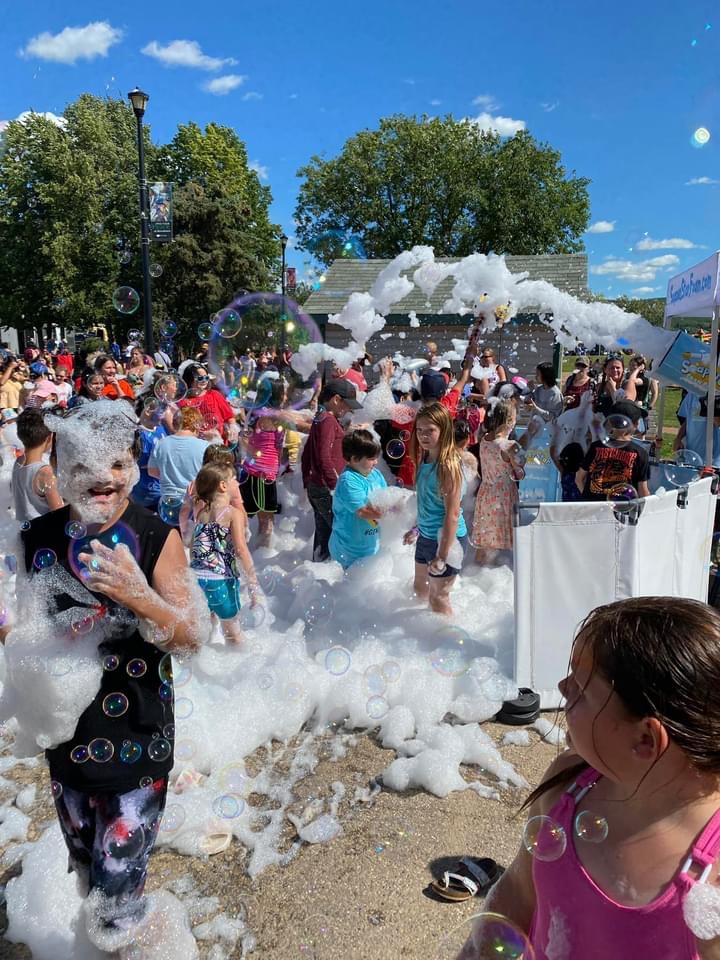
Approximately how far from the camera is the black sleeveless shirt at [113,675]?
80.1 inches

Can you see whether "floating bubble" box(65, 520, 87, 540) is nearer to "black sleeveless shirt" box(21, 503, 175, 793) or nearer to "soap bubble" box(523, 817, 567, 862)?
"black sleeveless shirt" box(21, 503, 175, 793)

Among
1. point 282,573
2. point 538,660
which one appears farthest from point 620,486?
point 282,573

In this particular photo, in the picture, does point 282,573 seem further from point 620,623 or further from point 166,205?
point 166,205

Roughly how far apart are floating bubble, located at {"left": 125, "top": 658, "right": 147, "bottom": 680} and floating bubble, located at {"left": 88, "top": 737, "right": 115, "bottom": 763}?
0.67 ft

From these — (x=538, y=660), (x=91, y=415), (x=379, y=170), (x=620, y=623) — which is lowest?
(x=538, y=660)

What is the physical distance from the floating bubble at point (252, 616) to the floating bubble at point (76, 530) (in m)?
2.82

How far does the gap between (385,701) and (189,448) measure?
102 inches

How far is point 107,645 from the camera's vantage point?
2049mm

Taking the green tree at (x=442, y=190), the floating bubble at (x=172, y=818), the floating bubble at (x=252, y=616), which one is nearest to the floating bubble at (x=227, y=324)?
the floating bubble at (x=252, y=616)

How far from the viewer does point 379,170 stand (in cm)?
4438

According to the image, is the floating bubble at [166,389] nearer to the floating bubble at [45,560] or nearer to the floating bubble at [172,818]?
the floating bubble at [172,818]

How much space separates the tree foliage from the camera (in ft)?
99.6

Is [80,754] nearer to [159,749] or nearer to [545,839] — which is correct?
[159,749]


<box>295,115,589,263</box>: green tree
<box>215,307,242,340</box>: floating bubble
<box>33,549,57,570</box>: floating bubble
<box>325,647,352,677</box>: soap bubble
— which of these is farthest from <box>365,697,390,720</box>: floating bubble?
<box>295,115,589,263</box>: green tree
